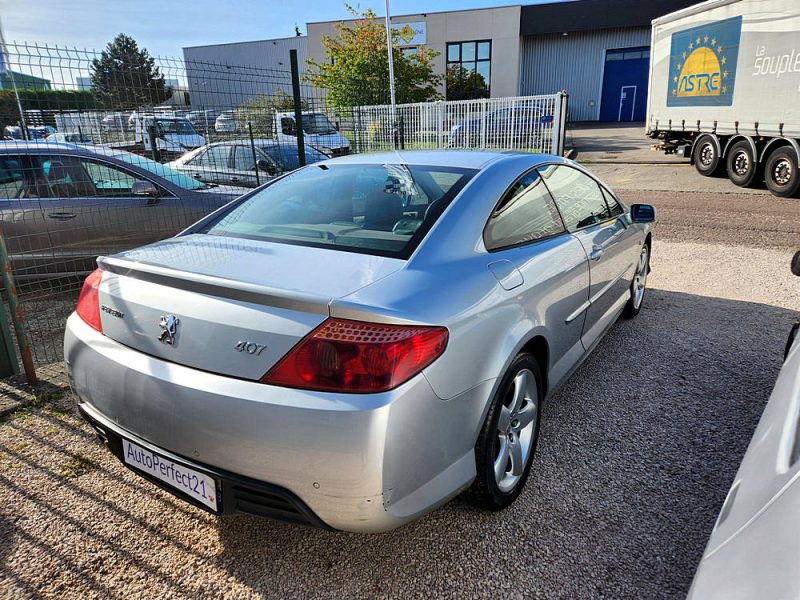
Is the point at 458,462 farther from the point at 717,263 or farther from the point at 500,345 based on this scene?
the point at 717,263

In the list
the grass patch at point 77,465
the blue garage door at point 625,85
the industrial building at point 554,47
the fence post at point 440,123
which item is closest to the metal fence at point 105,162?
the grass patch at point 77,465

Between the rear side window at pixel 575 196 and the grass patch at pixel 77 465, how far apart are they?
2902mm

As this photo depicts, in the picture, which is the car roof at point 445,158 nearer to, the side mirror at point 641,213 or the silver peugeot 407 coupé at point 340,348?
the silver peugeot 407 coupé at point 340,348

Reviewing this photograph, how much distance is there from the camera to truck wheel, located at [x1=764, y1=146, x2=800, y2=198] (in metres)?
10.3

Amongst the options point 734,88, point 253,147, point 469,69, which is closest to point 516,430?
point 253,147

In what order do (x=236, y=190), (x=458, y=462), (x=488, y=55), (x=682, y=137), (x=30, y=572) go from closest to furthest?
1. (x=458, y=462)
2. (x=30, y=572)
3. (x=236, y=190)
4. (x=682, y=137)
5. (x=488, y=55)

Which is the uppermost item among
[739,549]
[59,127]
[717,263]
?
[59,127]

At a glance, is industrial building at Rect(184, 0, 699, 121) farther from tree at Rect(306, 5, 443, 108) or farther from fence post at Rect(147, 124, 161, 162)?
fence post at Rect(147, 124, 161, 162)

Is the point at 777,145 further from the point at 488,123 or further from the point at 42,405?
the point at 42,405

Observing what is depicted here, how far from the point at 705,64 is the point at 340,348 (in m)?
14.0

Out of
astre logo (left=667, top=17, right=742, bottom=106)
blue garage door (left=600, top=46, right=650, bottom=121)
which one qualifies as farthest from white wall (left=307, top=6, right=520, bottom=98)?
astre logo (left=667, top=17, right=742, bottom=106)

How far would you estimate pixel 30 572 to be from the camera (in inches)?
84.2

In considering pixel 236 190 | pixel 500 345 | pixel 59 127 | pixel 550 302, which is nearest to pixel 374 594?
pixel 500 345

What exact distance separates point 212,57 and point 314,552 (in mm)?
45472
